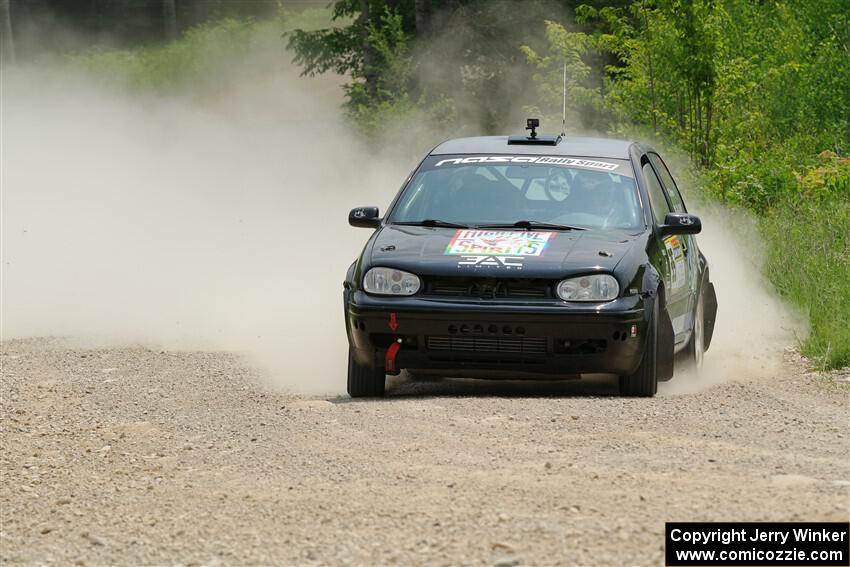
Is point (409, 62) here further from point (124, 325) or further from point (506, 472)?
point (506, 472)

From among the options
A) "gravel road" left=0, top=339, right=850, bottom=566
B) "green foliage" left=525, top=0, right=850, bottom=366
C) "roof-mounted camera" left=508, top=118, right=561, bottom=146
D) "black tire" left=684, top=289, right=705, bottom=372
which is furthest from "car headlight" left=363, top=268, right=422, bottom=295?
"green foliage" left=525, top=0, right=850, bottom=366

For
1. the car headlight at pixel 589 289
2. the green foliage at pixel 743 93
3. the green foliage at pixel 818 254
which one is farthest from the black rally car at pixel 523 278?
the green foliage at pixel 743 93

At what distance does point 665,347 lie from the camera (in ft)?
30.7

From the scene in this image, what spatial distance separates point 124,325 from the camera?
13711mm

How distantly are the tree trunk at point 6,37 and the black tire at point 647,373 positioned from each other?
4799 cm

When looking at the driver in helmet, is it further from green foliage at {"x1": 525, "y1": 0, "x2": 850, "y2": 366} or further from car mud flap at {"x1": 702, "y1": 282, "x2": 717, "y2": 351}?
green foliage at {"x1": 525, "y1": 0, "x2": 850, "y2": 366}

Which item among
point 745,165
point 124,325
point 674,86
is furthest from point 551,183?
point 674,86

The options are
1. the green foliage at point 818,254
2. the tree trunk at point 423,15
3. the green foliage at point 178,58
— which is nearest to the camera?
the green foliage at point 818,254

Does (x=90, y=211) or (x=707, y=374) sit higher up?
(x=707, y=374)

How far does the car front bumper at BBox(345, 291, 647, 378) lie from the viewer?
8.59 m

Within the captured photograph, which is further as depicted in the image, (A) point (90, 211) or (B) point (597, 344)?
(A) point (90, 211)

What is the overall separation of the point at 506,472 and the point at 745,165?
12.5m

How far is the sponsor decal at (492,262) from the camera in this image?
8.73 metres
